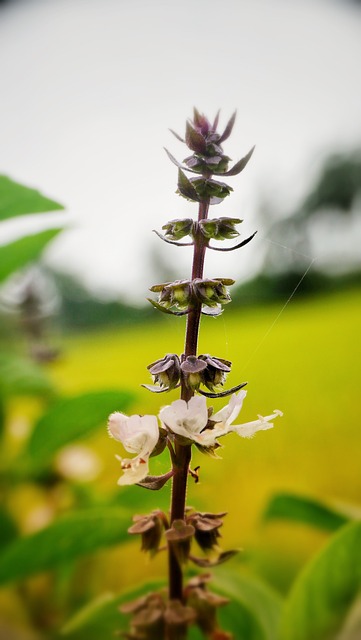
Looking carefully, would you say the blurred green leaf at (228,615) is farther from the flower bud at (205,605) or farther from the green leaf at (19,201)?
the green leaf at (19,201)

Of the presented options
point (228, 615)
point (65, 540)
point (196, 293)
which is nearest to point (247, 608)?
point (228, 615)

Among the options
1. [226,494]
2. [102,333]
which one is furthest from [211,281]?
[102,333]

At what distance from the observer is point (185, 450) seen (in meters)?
0.21

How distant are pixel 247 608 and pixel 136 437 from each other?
0.64 feet

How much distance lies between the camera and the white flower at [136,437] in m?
0.20

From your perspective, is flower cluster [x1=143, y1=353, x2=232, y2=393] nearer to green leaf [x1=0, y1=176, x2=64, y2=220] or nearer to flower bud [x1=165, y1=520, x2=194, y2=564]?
flower bud [x1=165, y1=520, x2=194, y2=564]

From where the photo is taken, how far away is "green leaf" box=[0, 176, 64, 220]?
339mm

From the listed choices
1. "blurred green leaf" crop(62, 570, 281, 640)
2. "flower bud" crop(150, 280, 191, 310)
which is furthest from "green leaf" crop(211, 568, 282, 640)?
"flower bud" crop(150, 280, 191, 310)

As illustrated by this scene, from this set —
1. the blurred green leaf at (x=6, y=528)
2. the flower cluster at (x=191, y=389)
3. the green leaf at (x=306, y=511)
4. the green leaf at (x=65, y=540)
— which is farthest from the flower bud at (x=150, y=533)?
the blurred green leaf at (x=6, y=528)

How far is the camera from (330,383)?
2.29ft

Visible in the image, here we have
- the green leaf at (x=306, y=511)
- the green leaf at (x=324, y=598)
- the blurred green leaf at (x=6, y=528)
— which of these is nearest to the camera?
the green leaf at (x=324, y=598)

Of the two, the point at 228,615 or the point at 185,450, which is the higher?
the point at 185,450

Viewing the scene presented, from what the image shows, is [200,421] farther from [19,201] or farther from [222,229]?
[19,201]

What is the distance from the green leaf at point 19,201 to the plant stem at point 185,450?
0.51 feet
